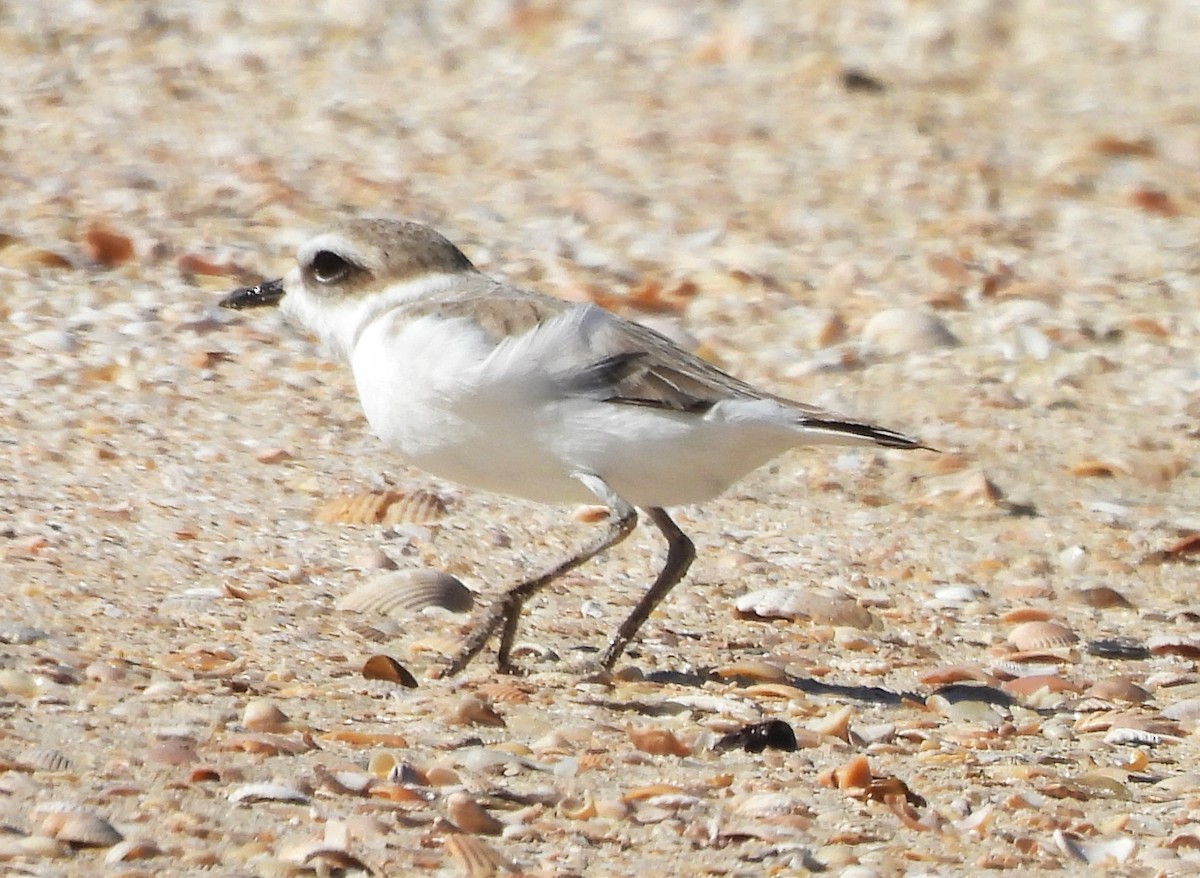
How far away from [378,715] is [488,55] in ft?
18.6

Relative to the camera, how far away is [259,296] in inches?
183

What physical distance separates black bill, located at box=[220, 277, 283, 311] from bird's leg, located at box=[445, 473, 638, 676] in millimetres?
1011

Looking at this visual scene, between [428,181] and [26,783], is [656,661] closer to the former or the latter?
[26,783]

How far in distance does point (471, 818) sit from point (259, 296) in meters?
1.93

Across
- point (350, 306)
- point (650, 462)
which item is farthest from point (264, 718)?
point (350, 306)

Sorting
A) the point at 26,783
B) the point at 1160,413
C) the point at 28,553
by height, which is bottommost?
the point at 1160,413

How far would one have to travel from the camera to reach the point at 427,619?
429cm

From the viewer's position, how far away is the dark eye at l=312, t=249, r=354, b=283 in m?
4.43

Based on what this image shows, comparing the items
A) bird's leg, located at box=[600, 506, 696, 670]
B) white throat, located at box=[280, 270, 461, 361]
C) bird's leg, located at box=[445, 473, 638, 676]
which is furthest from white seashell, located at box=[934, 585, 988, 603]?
white throat, located at box=[280, 270, 461, 361]

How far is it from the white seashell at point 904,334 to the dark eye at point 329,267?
2.38 meters

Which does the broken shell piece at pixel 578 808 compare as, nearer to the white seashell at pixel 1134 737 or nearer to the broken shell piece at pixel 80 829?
the broken shell piece at pixel 80 829

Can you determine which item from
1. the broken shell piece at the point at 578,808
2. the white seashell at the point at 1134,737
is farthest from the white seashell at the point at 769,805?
the white seashell at the point at 1134,737

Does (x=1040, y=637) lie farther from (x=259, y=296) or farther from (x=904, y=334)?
(x=904, y=334)

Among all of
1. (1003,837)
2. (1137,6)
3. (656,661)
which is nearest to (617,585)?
(656,661)
